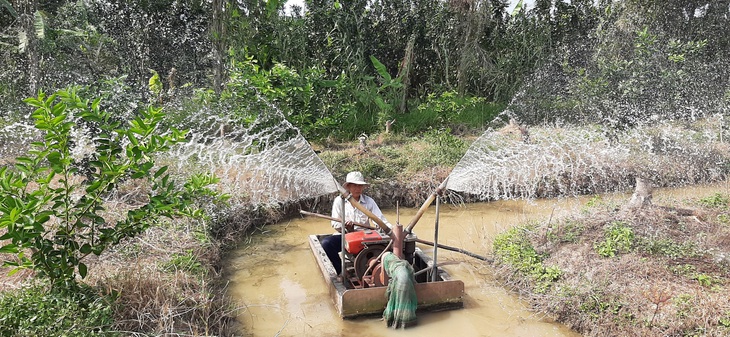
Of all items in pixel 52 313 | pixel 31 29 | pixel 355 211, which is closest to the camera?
pixel 52 313

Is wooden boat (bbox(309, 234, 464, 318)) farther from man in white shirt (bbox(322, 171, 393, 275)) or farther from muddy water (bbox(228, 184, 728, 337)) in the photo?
man in white shirt (bbox(322, 171, 393, 275))

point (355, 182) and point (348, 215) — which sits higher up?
point (355, 182)

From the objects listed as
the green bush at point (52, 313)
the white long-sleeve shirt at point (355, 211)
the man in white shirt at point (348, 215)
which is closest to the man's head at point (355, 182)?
the man in white shirt at point (348, 215)

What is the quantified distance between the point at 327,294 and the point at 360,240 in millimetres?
948

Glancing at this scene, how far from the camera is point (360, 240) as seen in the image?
538 centimetres

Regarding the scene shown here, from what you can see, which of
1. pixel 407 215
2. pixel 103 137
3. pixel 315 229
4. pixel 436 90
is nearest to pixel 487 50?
pixel 436 90

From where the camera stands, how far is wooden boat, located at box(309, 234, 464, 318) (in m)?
4.86

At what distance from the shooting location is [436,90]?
1625 cm

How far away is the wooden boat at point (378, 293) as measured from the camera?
4863mm

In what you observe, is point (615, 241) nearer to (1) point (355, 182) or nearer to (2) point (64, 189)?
(1) point (355, 182)

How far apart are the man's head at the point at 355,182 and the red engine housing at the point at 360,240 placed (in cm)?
59

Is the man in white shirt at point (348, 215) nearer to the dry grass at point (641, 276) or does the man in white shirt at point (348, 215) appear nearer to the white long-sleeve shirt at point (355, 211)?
the white long-sleeve shirt at point (355, 211)

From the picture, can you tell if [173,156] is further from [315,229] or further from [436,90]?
[436,90]

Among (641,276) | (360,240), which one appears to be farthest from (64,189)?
(641,276)
